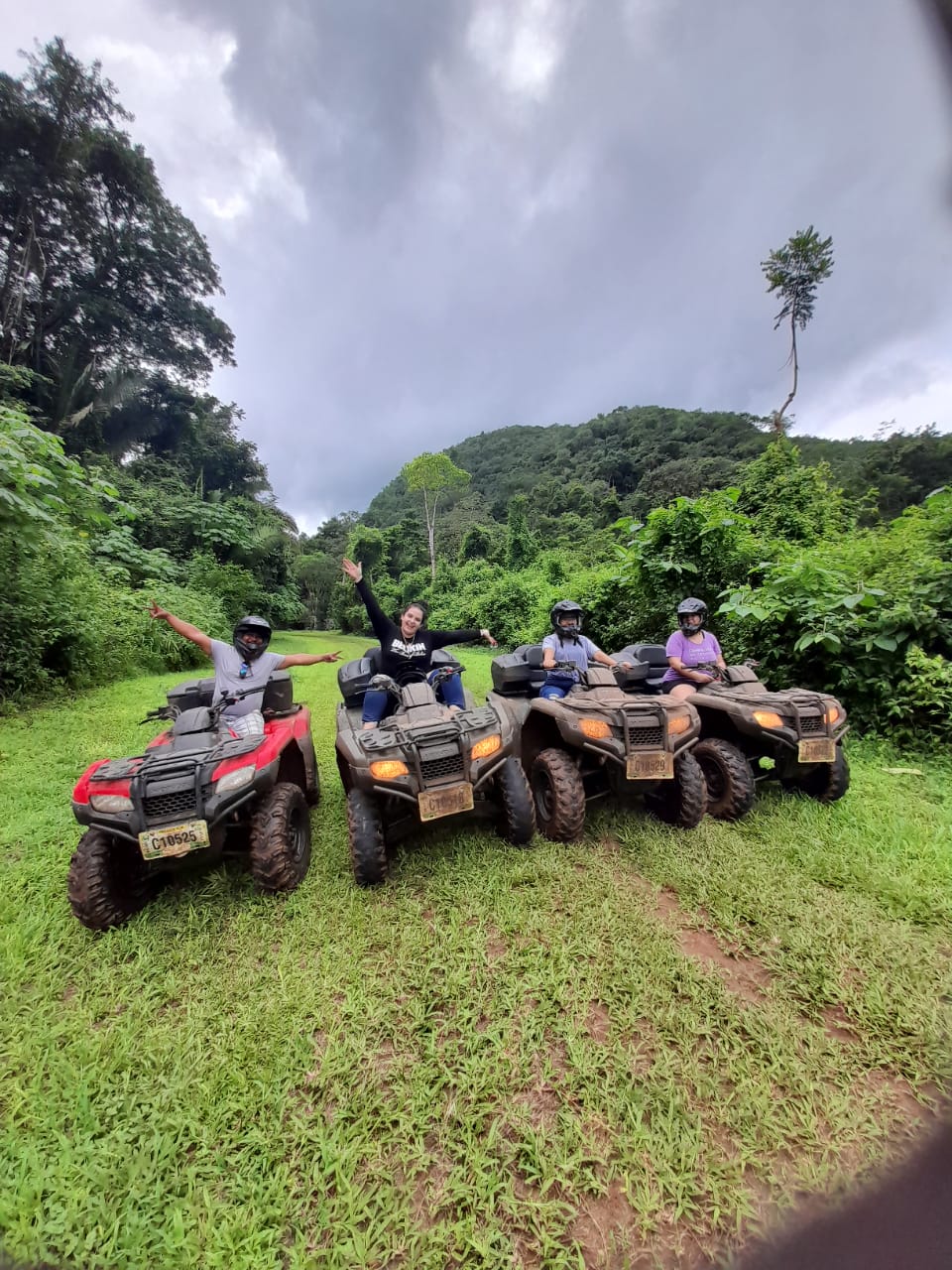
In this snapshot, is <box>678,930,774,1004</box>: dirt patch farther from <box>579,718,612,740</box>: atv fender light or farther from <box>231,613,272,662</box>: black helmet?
<box>231,613,272,662</box>: black helmet

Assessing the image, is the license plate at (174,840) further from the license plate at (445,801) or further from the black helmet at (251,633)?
the black helmet at (251,633)

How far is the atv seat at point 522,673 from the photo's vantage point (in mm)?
3775

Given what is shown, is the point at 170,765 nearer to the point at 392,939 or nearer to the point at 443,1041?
the point at 392,939

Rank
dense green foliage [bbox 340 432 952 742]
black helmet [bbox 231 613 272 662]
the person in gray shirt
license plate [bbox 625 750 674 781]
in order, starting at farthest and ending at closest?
1. dense green foliage [bbox 340 432 952 742]
2. black helmet [bbox 231 613 272 662]
3. the person in gray shirt
4. license plate [bbox 625 750 674 781]

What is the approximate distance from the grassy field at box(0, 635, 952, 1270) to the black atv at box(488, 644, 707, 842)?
0.23 m

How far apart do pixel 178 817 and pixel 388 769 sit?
3.10ft

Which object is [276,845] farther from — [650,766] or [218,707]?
[650,766]

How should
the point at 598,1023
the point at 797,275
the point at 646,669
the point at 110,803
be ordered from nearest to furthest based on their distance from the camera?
the point at 598,1023 < the point at 110,803 < the point at 646,669 < the point at 797,275

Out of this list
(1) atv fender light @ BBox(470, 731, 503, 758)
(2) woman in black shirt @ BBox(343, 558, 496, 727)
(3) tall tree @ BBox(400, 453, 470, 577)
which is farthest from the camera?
(3) tall tree @ BBox(400, 453, 470, 577)

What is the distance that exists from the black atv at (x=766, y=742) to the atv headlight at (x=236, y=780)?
2808 millimetres

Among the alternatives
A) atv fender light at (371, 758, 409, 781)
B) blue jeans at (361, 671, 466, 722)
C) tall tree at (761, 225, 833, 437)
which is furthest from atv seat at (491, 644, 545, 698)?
tall tree at (761, 225, 833, 437)

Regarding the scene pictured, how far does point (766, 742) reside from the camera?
3094 mm

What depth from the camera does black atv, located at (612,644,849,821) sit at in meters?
2.99

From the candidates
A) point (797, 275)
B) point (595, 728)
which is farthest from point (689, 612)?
point (797, 275)
